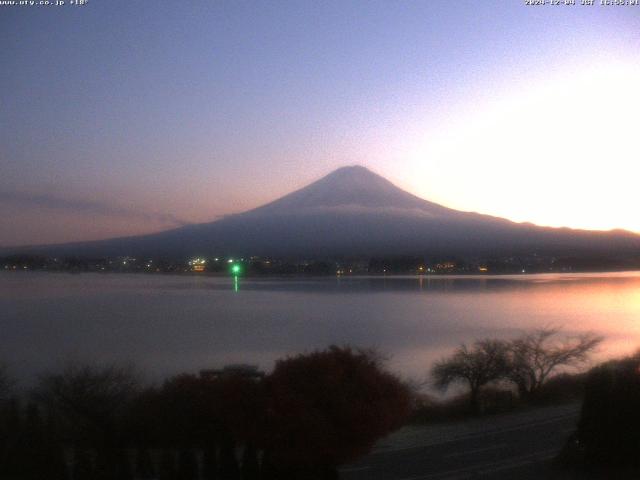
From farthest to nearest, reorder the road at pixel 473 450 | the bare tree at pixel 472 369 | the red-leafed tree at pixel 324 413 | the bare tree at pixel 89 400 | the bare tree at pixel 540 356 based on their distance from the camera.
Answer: the bare tree at pixel 540 356 < the bare tree at pixel 472 369 < the bare tree at pixel 89 400 < the road at pixel 473 450 < the red-leafed tree at pixel 324 413

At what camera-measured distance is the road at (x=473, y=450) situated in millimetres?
7773

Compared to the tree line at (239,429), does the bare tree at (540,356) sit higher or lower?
lower

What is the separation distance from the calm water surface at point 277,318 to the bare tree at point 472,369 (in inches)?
54.9

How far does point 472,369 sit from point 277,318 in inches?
500

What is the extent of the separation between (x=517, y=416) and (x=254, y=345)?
9858 millimetres

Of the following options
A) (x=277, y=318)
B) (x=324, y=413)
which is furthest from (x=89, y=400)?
(x=277, y=318)

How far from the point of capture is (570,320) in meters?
27.6

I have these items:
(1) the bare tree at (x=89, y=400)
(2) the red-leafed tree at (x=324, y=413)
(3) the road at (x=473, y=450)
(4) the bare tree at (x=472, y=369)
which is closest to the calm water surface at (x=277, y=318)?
(4) the bare tree at (x=472, y=369)

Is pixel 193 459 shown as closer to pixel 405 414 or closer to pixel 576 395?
pixel 405 414

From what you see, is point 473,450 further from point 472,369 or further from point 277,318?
point 277,318

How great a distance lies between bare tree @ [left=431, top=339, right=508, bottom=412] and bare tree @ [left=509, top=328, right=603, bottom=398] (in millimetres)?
354

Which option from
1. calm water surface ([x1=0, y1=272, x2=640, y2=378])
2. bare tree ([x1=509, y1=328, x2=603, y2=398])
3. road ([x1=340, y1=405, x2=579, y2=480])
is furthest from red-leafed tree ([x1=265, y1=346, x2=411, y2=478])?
calm water surface ([x1=0, y1=272, x2=640, y2=378])

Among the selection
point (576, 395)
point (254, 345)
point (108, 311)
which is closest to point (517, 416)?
point (576, 395)

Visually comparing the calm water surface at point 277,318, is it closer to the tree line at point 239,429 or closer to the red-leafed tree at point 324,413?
the tree line at point 239,429
